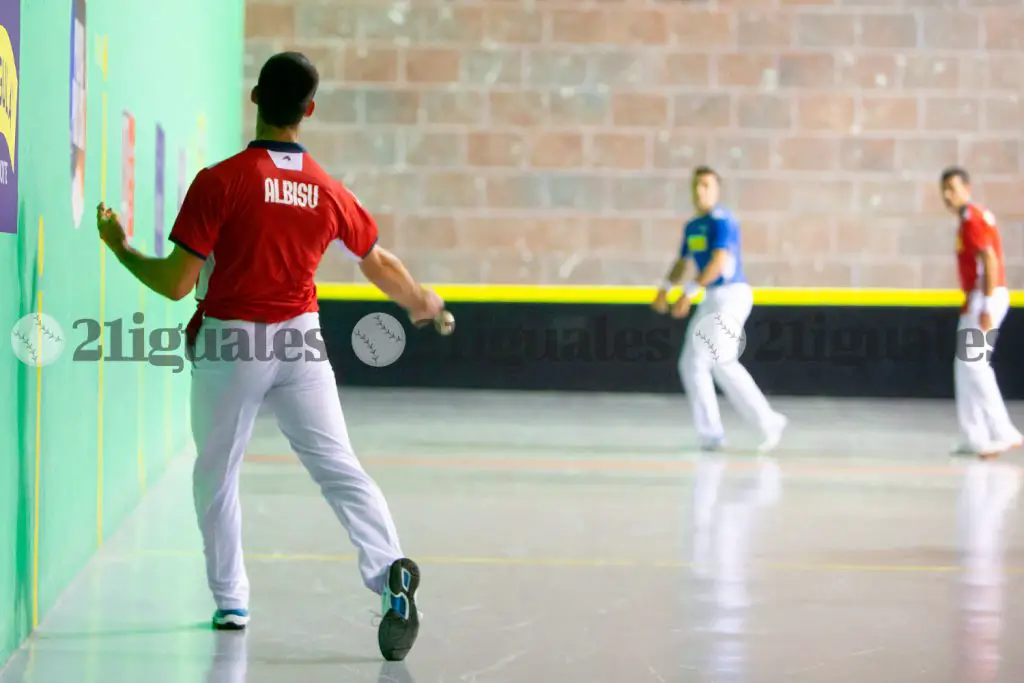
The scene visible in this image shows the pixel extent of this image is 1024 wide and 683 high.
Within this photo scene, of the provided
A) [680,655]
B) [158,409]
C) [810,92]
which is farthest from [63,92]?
Result: [810,92]

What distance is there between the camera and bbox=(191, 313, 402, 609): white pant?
3818mm

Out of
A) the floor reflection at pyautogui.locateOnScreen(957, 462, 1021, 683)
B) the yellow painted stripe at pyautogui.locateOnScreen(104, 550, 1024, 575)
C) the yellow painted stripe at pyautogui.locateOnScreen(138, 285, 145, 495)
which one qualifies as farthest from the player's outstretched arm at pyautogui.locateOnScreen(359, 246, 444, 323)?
the yellow painted stripe at pyautogui.locateOnScreen(138, 285, 145, 495)

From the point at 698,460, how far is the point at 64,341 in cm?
465

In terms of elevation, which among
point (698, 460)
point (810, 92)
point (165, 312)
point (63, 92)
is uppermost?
point (810, 92)

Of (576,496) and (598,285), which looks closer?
(576,496)

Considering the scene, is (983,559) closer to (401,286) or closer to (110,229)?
(401,286)

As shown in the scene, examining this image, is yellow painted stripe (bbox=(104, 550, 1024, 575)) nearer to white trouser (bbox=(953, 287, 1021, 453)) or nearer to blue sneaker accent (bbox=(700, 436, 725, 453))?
white trouser (bbox=(953, 287, 1021, 453))

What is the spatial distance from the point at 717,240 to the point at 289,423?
5.18m

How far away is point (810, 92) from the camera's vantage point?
12039mm

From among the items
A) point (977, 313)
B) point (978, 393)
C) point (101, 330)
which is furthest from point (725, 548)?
point (978, 393)

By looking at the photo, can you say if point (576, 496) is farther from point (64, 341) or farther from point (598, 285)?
point (598, 285)

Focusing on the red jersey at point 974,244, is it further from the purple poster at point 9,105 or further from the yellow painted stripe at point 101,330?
the purple poster at point 9,105

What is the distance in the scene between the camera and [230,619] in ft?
13.5

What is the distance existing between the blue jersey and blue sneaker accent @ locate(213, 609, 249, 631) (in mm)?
5111
